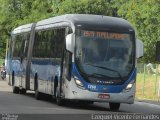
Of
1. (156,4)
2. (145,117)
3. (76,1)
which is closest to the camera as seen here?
(145,117)

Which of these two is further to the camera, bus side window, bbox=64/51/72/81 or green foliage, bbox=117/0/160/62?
green foliage, bbox=117/0/160/62

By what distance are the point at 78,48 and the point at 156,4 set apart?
24.9 metres

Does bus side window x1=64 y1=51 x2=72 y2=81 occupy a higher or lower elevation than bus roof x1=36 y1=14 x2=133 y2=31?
lower

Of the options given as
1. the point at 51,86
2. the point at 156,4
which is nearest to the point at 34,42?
the point at 51,86

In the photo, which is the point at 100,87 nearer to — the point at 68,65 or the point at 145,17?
the point at 68,65

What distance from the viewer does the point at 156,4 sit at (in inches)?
1797

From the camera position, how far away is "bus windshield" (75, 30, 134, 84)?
21.6m

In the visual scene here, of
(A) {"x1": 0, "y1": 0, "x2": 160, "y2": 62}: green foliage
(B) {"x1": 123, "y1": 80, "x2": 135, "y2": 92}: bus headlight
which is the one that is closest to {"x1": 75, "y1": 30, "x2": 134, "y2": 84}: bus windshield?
(B) {"x1": 123, "y1": 80, "x2": 135, "y2": 92}: bus headlight

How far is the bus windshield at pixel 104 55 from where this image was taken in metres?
21.6

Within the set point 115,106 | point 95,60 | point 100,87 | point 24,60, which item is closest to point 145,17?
point 24,60

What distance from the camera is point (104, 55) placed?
2181 cm

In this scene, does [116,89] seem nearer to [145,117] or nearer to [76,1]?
[145,117]

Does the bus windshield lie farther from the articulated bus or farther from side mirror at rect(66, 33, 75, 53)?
side mirror at rect(66, 33, 75, 53)

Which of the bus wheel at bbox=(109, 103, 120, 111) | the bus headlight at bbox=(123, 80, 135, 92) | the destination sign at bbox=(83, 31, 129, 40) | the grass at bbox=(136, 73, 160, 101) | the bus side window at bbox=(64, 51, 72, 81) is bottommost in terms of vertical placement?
the grass at bbox=(136, 73, 160, 101)
